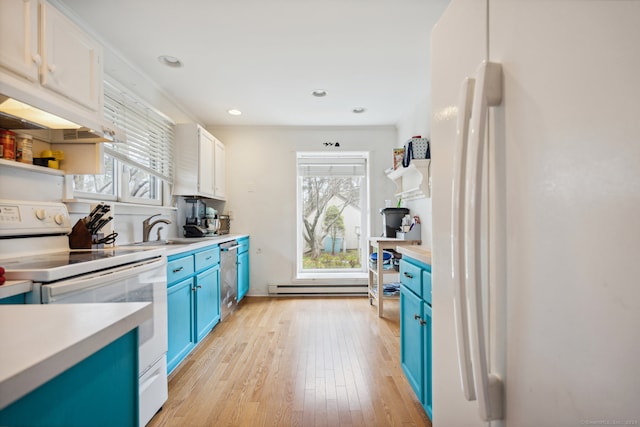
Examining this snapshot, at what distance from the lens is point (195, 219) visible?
12.5ft

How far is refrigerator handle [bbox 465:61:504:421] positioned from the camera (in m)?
0.61

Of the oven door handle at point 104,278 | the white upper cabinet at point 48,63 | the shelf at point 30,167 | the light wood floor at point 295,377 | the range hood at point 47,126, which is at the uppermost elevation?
the white upper cabinet at point 48,63

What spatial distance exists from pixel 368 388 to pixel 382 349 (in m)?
0.63

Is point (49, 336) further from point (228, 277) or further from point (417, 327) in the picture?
point (228, 277)

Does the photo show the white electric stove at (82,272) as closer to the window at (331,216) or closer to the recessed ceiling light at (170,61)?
the recessed ceiling light at (170,61)

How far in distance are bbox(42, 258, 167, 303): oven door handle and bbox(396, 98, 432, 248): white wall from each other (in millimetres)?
2441

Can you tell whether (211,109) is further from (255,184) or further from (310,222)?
(310,222)

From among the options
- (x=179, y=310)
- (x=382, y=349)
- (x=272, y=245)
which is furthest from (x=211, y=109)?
(x=382, y=349)

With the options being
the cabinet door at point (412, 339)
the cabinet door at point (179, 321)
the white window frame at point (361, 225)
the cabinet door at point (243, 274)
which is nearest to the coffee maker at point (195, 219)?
the cabinet door at point (243, 274)

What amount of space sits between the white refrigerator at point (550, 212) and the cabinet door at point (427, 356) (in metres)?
0.71

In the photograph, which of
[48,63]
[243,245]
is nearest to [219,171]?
[243,245]

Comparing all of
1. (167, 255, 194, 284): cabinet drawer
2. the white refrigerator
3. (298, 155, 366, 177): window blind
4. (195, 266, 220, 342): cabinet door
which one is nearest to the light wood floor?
(195, 266, 220, 342): cabinet door

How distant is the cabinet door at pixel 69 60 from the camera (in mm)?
1488

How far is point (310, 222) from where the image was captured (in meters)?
4.92
